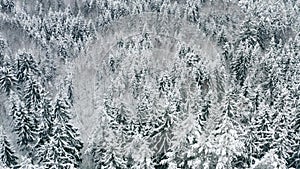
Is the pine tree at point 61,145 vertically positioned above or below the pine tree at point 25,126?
above

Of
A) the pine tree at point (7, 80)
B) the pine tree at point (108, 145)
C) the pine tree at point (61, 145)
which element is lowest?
the pine tree at point (7, 80)

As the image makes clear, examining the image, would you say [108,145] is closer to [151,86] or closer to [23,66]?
[151,86]

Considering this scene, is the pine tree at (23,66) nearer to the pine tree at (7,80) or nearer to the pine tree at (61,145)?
the pine tree at (7,80)

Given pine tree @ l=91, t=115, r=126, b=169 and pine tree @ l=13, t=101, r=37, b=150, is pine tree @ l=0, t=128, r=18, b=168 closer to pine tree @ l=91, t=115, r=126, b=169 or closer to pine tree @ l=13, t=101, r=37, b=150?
pine tree @ l=13, t=101, r=37, b=150

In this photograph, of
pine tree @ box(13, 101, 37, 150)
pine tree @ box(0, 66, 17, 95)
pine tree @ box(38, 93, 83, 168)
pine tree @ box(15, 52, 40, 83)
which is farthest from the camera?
pine tree @ box(15, 52, 40, 83)

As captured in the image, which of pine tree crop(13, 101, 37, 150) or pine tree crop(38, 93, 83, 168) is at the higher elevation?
pine tree crop(38, 93, 83, 168)

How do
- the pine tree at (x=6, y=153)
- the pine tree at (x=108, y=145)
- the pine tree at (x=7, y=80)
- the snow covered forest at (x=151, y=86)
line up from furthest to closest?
1. the pine tree at (x=7, y=80)
2. the pine tree at (x=6, y=153)
3. the pine tree at (x=108, y=145)
4. the snow covered forest at (x=151, y=86)

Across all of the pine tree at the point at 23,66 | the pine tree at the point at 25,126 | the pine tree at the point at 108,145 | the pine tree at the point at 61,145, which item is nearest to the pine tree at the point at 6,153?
the pine tree at the point at 25,126

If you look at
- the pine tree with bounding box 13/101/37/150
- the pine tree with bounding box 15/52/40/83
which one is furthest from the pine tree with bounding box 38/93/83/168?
the pine tree with bounding box 15/52/40/83

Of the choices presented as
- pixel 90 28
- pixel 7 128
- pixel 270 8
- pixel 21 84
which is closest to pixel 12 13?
pixel 90 28
